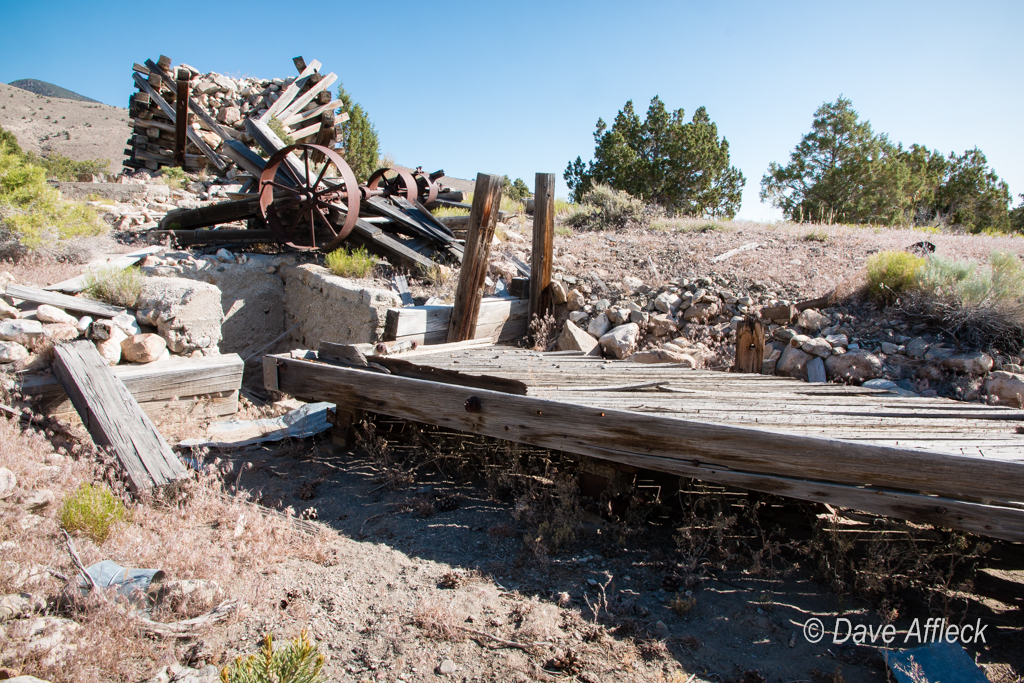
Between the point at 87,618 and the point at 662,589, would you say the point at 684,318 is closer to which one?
the point at 662,589

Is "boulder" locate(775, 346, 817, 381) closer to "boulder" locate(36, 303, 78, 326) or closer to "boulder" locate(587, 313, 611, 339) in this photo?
"boulder" locate(587, 313, 611, 339)

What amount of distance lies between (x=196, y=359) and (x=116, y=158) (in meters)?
42.1

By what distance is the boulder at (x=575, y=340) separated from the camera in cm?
604

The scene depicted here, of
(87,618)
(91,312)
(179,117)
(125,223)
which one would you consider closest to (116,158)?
(179,117)

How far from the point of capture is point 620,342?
246 inches

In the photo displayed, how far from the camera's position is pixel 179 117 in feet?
38.0

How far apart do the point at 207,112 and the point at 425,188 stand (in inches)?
257

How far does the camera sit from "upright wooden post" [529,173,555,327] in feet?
20.8

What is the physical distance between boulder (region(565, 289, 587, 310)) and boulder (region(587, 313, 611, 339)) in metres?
0.33

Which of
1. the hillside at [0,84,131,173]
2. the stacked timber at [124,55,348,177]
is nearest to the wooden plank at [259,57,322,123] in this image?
→ the stacked timber at [124,55,348,177]

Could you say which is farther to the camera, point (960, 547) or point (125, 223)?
point (125, 223)

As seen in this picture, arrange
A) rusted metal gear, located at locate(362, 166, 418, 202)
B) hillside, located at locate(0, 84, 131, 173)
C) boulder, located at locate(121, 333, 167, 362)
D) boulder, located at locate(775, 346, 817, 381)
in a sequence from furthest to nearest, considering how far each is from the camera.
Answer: hillside, located at locate(0, 84, 131, 173), rusted metal gear, located at locate(362, 166, 418, 202), boulder, located at locate(775, 346, 817, 381), boulder, located at locate(121, 333, 167, 362)

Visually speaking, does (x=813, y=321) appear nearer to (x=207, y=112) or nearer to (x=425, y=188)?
(x=425, y=188)

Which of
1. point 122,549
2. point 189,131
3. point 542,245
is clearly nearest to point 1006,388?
point 542,245
